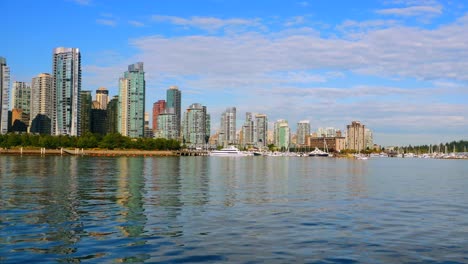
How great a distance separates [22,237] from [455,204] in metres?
45.2

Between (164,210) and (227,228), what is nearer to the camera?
(227,228)

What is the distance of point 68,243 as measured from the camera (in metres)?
29.6

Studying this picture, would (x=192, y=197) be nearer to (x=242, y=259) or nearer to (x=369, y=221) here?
(x=369, y=221)

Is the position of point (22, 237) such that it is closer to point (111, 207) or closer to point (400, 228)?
point (111, 207)

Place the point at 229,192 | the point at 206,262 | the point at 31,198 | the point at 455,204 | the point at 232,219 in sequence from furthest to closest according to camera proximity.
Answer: the point at 229,192, the point at 455,204, the point at 31,198, the point at 232,219, the point at 206,262

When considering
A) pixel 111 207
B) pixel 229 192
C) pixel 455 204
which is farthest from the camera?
pixel 229 192

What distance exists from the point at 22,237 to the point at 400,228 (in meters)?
26.5

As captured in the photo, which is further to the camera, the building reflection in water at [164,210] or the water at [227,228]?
the building reflection in water at [164,210]

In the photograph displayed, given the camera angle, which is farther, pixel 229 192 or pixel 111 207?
pixel 229 192

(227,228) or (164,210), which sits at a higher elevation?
(164,210)

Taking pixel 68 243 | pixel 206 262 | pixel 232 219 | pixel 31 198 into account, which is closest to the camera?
pixel 206 262

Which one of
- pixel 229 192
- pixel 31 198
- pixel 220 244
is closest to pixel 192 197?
pixel 229 192

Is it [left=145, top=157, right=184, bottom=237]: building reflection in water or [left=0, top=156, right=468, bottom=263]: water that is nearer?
[left=0, top=156, right=468, bottom=263]: water

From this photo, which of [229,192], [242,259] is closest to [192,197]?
[229,192]
